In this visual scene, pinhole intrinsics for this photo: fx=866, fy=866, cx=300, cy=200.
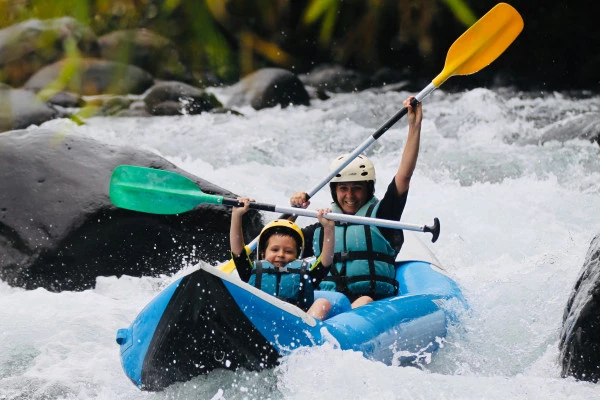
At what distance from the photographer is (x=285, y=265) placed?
363cm

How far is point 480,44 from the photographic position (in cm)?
468

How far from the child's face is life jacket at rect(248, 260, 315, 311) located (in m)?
0.06

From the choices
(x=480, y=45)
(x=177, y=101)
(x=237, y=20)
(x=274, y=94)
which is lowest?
(x=177, y=101)

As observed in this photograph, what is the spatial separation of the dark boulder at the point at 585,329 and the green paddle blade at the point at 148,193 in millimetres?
1619

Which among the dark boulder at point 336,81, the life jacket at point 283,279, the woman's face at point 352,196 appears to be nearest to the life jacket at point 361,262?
the woman's face at point 352,196

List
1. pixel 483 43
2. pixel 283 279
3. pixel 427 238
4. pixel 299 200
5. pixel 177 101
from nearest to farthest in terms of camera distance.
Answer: pixel 283 279
pixel 299 200
pixel 483 43
pixel 427 238
pixel 177 101

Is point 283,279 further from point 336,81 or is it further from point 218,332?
point 336,81

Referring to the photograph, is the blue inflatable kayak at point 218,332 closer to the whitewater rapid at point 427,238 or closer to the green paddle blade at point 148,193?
the whitewater rapid at point 427,238

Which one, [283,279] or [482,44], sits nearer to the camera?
[283,279]

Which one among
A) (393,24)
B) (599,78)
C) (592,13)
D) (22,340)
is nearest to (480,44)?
(22,340)

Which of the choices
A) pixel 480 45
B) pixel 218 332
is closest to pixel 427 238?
pixel 480 45

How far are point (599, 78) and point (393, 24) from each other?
42.2ft

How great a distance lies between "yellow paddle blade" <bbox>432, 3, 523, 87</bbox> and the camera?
4539 millimetres

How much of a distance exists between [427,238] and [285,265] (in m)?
2.83
